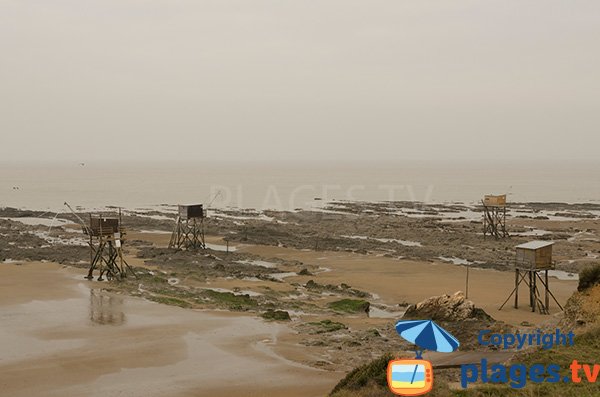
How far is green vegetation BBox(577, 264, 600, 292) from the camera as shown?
18.7 meters

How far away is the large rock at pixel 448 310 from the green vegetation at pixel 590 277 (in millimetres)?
5705

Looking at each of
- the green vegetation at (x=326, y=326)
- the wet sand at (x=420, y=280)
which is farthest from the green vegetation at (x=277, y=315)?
the wet sand at (x=420, y=280)

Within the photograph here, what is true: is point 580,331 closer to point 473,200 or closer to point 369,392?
point 369,392

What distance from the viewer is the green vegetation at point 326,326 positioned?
24.4m

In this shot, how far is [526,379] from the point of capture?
13836mm

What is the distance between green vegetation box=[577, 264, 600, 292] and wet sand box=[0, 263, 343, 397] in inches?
333

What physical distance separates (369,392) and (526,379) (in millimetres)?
3722

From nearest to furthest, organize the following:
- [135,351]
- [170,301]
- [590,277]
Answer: [590,277] → [135,351] → [170,301]

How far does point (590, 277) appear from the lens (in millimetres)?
18781

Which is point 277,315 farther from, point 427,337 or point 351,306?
point 427,337

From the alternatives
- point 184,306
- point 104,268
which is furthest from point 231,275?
point 184,306

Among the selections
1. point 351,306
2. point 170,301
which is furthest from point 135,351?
point 351,306

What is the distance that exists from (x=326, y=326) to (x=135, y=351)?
800 centimetres

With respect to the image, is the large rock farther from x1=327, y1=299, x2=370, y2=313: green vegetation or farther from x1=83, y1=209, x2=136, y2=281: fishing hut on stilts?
x1=83, y1=209, x2=136, y2=281: fishing hut on stilts
